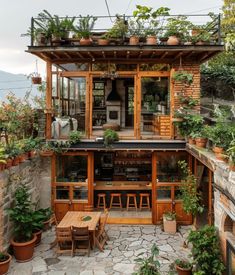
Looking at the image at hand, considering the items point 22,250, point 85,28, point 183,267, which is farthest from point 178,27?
point 22,250

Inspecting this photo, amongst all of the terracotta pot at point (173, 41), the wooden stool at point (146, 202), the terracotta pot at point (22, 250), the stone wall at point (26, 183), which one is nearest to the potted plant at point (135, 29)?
the terracotta pot at point (173, 41)

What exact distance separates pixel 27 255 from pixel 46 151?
3.48 meters

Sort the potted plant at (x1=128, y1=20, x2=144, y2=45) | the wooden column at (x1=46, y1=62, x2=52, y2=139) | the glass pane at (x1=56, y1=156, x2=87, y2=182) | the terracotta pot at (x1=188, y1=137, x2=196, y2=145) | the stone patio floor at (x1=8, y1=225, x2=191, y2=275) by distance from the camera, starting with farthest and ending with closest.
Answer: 1. the glass pane at (x1=56, y1=156, x2=87, y2=182)
2. the wooden column at (x1=46, y1=62, x2=52, y2=139)
3. the potted plant at (x1=128, y1=20, x2=144, y2=45)
4. the terracotta pot at (x1=188, y1=137, x2=196, y2=145)
5. the stone patio floor at (x1=8, y1=225, x2=191, y2=275)

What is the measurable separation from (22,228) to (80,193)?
303 centimetres

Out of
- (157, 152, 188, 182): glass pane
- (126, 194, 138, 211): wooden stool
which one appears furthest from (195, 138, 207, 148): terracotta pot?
(126, 194, 138, 211): wooden stool

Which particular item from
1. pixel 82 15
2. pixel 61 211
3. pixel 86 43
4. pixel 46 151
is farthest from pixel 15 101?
pixel 61 211

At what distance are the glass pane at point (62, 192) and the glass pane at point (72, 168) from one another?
1.20 feet

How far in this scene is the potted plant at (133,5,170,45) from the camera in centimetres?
955

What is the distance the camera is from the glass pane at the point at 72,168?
1091cm

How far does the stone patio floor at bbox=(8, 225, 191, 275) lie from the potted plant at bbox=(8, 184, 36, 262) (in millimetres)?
269

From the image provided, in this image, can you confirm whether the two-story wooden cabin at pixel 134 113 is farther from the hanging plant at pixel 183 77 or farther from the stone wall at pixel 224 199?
the stone wall at pixel 224 199

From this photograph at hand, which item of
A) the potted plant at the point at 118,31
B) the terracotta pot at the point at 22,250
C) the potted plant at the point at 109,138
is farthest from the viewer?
the potted plant at the point at 109,138

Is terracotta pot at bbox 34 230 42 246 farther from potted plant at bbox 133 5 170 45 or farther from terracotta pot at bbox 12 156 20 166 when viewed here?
potted plant at bbox 133 5 170 45

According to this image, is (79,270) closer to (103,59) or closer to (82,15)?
(103,59)
